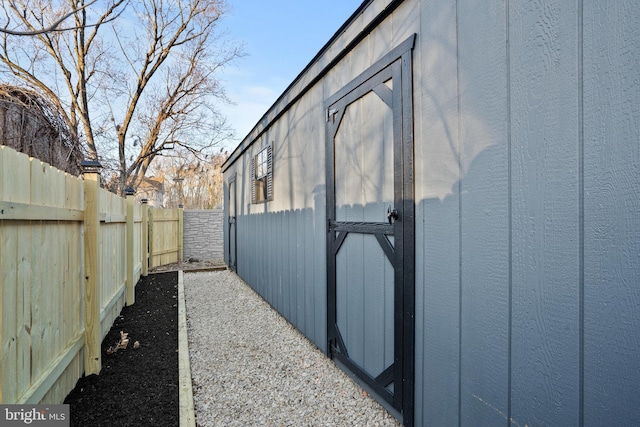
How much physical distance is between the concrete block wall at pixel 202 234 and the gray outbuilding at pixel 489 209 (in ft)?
29.8

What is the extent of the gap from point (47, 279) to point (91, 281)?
780mm

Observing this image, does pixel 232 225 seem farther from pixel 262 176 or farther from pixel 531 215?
pixel 531 215

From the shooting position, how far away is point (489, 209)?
154 cm

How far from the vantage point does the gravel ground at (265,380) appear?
7.56 ft

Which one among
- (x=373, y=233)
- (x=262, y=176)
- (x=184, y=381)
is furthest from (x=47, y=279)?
(x=262, y=176)

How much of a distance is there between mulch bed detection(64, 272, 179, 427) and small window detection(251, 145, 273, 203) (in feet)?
7.30

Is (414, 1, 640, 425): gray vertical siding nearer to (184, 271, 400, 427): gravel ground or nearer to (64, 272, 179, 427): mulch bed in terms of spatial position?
(184, 271, 400, 427): gravel ground

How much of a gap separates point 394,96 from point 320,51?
1.50m

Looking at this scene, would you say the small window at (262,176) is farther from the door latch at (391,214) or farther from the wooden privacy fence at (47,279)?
Answer: the door latch at (391,214)

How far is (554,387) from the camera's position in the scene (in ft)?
4.15

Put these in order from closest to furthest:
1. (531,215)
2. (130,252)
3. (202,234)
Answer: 1. (531,215)
2. (130,252)
3. (202,234)

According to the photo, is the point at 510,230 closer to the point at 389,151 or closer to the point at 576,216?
the point at 576,216

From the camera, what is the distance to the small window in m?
5.30

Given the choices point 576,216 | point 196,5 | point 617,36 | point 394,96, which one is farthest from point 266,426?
point 196,5
